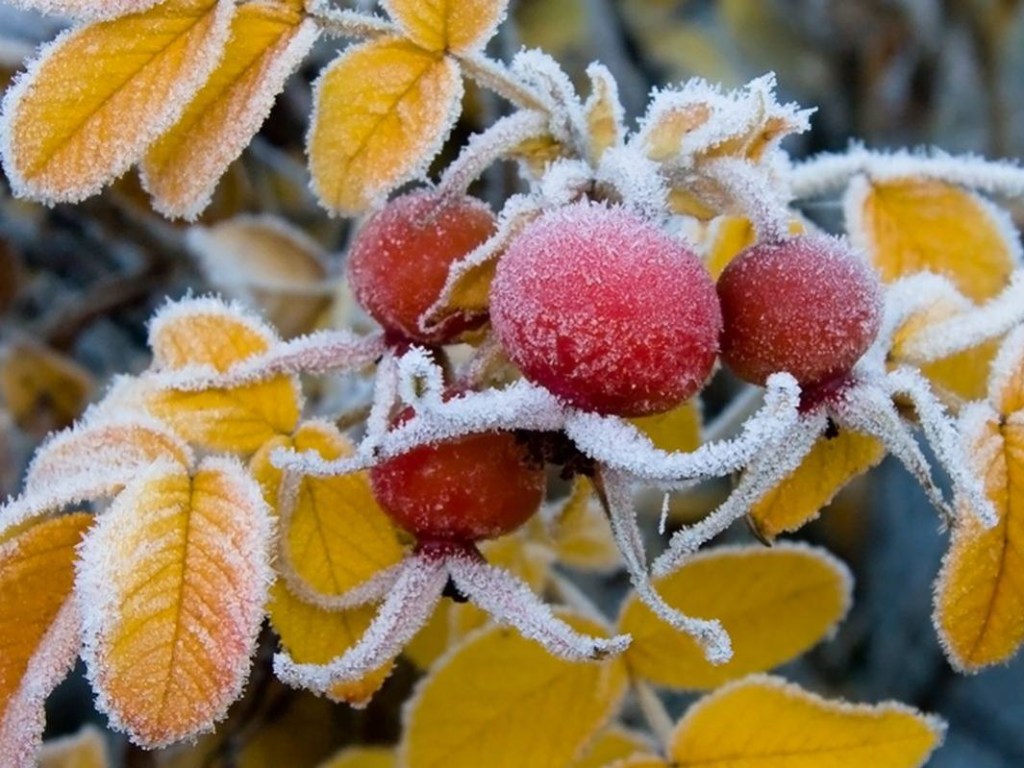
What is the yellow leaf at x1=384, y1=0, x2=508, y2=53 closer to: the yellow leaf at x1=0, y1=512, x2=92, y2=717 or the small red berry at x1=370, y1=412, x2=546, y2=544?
the small red berry at x1=370, y1=412, x2=546, y2=544

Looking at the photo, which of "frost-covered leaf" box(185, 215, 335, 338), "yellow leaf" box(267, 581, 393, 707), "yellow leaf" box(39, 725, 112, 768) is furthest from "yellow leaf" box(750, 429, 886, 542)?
"frost-covered leaf" box(185, 215, 335, 338)

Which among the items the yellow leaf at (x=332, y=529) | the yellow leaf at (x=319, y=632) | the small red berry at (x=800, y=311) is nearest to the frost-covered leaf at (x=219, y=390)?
the yellow leaf at (x=332, y=529)

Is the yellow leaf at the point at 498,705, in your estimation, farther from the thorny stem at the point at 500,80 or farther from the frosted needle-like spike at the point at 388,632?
the thorny stem at the point at 500,80

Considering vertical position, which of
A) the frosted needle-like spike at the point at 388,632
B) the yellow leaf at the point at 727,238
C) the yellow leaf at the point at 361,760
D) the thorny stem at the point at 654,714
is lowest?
the yellow leaf at the point at 361,760

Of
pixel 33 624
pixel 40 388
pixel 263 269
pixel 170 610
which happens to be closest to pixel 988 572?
pixel 170 610

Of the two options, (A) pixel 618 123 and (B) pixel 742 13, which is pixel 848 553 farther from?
(A) pixel 618 123

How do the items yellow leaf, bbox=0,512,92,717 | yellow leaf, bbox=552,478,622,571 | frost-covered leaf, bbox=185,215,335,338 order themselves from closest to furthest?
yellow leaf, bbox=0,512,92,717 < yellow leaf, bbox=552,478,622,571 < frost-covered leaf, bbox=185,215,335,338
